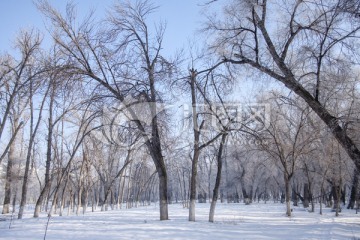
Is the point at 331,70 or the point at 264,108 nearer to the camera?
the point at 331,70

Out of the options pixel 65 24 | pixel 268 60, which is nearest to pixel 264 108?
pixel 268 60

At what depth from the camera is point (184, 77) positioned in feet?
49.5

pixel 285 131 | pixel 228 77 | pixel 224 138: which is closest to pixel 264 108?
pixel 285 131

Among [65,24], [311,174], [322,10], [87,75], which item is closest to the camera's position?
[322,10]

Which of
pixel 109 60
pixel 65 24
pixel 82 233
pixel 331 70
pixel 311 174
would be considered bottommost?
pixel 82 233

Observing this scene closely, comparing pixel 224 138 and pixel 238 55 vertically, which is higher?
pixel 238 55

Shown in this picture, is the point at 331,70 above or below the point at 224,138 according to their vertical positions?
above

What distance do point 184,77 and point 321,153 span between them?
57.8ft

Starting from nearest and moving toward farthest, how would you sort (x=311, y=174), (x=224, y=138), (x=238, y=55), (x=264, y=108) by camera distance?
(x=238, y=55) → (x=224, y=138) → (x=264, y=108) → (x=311, y=174)

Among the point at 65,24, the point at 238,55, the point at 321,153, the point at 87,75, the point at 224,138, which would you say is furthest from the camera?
the point at 321,153

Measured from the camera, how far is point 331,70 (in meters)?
11.5

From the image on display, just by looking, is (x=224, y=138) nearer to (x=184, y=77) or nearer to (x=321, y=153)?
(x=184, y=77)

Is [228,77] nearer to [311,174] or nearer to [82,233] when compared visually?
[82,233]

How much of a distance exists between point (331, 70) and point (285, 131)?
60.4ft
